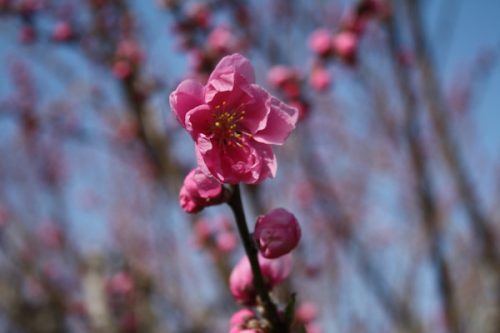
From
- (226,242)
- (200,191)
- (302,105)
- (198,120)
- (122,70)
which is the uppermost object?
(122,70)

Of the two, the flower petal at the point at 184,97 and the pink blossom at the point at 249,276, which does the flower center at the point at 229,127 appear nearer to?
the flower petal at the point at 184,97

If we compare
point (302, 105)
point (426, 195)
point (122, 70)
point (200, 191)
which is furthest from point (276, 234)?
Answer: point (122, 70)

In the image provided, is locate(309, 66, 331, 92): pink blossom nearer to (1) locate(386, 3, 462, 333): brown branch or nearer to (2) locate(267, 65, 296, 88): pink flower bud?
(2) locate(267, 65, 296, 88): pink flower bud

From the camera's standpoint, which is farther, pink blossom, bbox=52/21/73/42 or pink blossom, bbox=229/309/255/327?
pink blossom, bbox=52/21/73/42

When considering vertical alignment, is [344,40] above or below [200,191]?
above

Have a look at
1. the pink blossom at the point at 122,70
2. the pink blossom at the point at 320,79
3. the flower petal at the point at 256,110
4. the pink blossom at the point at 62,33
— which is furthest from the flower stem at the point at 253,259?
the pink blossom at the point at 62,33

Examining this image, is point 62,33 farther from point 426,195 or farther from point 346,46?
Answer: point 426,195

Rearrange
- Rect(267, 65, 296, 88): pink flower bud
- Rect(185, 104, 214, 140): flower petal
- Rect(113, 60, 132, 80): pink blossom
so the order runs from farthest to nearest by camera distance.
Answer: Rect(113, 60, 132, 80): pink blossom
Rect(267, 65, 296, 88): pink flower bud
Rect(185, 104, 214, 140): flower petal

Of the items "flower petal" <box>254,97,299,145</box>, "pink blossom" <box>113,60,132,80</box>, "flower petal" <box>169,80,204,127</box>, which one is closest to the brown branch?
"pink blossom" <box>113,60,132,80</box>
